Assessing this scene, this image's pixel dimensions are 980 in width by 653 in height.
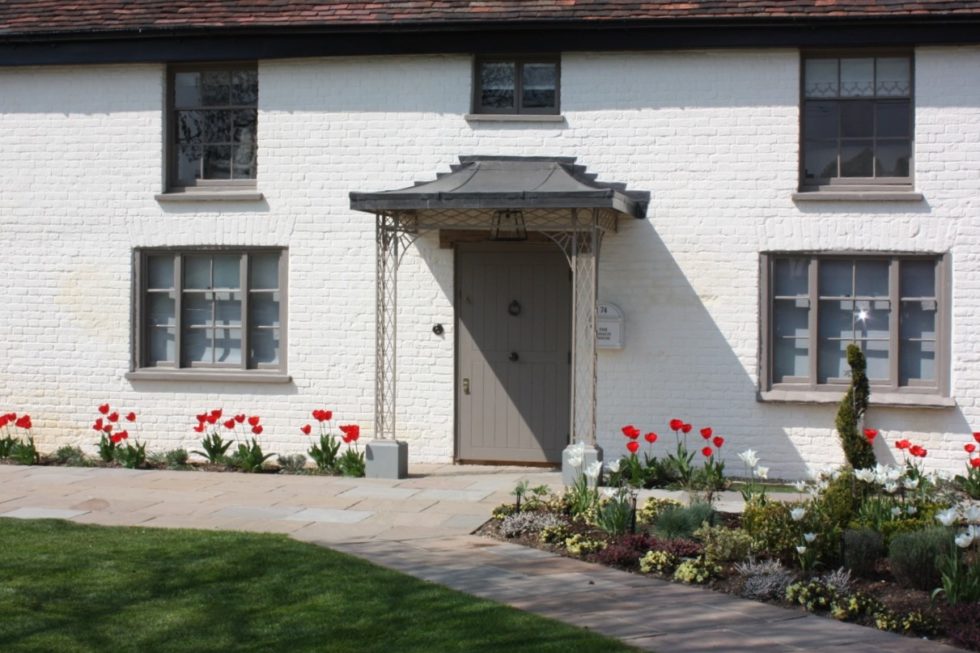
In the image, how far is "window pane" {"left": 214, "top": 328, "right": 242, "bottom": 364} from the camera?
1508 cm

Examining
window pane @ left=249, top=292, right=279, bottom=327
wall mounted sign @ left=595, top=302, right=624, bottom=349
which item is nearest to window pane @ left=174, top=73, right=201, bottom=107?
window pane @ left=249, top=292, right=279, bottom=327

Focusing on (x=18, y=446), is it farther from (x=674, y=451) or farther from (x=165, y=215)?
(x=674, y=451)

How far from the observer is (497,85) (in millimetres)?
14531

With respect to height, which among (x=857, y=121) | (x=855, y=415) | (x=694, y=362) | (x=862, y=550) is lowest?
(x=862, y=550)

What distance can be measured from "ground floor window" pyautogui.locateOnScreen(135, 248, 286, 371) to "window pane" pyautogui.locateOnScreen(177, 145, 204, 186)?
0.88 m

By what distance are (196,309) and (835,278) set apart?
739cm

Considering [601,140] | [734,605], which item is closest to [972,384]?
[601,140]

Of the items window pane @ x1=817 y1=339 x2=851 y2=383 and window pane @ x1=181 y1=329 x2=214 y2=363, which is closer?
window pane @ x1=817 y1=339 x2=851 y2=383

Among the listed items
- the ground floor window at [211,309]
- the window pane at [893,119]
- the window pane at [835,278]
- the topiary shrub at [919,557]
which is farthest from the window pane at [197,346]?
the topiary shrub at [919,557]

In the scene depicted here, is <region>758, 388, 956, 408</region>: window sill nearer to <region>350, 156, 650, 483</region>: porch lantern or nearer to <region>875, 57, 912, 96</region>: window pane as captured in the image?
<region>350, 156, 650, 483</region>: porch lantern

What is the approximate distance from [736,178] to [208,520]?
6734 mm

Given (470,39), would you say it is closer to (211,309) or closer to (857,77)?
(857,77)

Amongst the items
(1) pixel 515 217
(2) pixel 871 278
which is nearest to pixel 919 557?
(2) pixel 871 278

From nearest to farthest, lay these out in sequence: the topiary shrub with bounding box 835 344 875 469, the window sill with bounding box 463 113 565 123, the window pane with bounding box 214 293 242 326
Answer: the topiary shrub with bounding box 835 344 875 469
the window sill with bounding box 463 113 565 123
the window pane with bounding box 214 293 242 326
